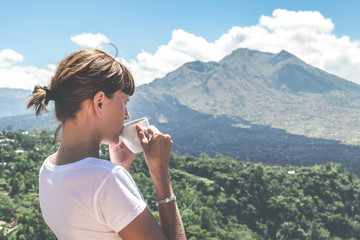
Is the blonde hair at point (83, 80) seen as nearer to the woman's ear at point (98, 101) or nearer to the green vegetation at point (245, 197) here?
the woman's ear at point (98, 101)

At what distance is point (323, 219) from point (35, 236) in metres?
28.7

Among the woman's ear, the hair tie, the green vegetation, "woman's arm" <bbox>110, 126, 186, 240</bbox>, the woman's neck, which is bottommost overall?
the green vegetation

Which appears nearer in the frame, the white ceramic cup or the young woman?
the young woman

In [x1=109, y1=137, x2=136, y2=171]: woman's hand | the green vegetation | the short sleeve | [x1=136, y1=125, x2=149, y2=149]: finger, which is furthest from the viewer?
the green vegetation

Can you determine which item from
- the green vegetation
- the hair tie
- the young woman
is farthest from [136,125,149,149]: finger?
the green vegetation

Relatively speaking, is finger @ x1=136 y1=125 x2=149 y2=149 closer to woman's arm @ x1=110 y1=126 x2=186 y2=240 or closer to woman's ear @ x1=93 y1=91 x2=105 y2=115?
woman's arm @ x1=110 y1=126 x2=186 y2=240

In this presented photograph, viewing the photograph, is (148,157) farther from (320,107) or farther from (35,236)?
(320,107)

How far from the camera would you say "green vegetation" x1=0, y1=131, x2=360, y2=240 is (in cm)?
2716

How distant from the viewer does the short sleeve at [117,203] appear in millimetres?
942

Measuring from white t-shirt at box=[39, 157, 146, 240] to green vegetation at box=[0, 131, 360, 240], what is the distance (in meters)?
22.4

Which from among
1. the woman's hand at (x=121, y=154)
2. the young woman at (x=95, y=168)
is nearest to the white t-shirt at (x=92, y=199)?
→ the young woman at (x=95, y=168)

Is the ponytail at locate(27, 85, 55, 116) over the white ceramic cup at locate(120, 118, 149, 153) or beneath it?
over

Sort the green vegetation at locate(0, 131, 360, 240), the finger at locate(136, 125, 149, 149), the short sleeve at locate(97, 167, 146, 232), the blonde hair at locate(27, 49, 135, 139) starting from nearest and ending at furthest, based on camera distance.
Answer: the short sleeve at locate(97, 167, 146, 232) < the blonde hair at locate(27, 49, 135, 139) < the finger at locate(136, 125, 149, 149) < the green vegetation at locate(0, 131, 360, 240)

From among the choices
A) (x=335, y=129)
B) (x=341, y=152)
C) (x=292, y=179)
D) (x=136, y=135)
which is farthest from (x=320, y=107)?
(x=136, y=135)
